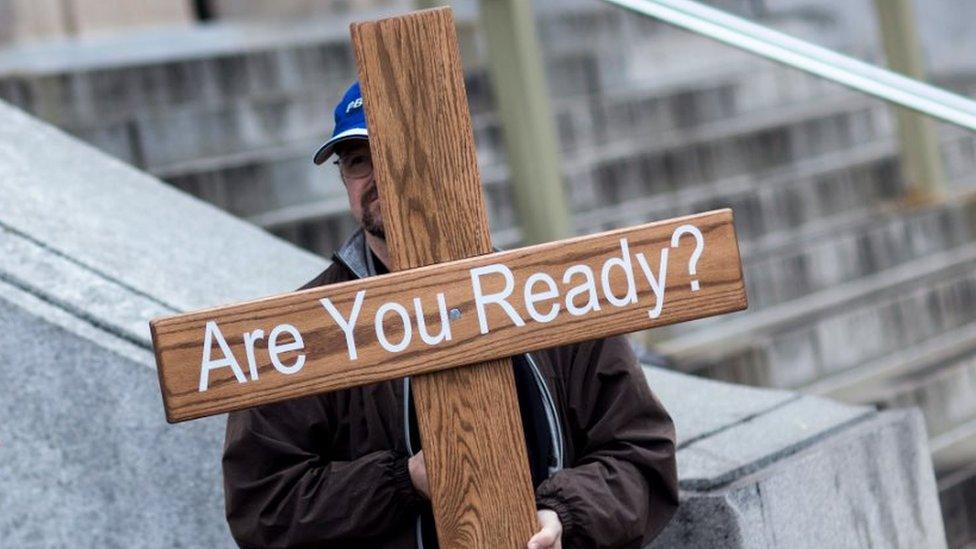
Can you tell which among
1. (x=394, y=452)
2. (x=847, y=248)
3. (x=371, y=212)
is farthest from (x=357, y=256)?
(x=847, y=248)

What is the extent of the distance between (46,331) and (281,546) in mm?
988

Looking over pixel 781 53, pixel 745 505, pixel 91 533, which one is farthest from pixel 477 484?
pixel 781 53

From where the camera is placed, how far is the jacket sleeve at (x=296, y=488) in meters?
2.27

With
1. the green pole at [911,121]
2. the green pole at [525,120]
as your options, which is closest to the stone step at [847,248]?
the green pole at [911,121]

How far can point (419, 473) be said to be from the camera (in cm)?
225

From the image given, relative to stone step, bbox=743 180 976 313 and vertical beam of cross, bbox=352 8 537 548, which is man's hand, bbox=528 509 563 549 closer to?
vertical beam of cross, bbox=352 8 537 548

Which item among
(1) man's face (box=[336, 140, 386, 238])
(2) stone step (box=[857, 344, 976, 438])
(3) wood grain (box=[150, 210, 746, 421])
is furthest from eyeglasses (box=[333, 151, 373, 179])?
(2) stone step (box=[857, 344, 976, 438])

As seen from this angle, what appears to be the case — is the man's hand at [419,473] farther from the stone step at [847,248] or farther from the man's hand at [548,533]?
the stone step at [847,248]

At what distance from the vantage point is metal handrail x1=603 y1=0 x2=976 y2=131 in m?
3.42

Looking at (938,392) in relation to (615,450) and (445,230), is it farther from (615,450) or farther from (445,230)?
(445,230)

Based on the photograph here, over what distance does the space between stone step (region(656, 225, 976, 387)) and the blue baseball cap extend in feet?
8.91

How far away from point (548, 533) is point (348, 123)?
Answer: 27.2 inches

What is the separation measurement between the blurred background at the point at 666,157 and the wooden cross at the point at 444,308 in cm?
242

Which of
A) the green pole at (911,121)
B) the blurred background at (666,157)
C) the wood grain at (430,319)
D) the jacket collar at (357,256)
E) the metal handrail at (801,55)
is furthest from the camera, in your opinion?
the green pole at (911,121)
